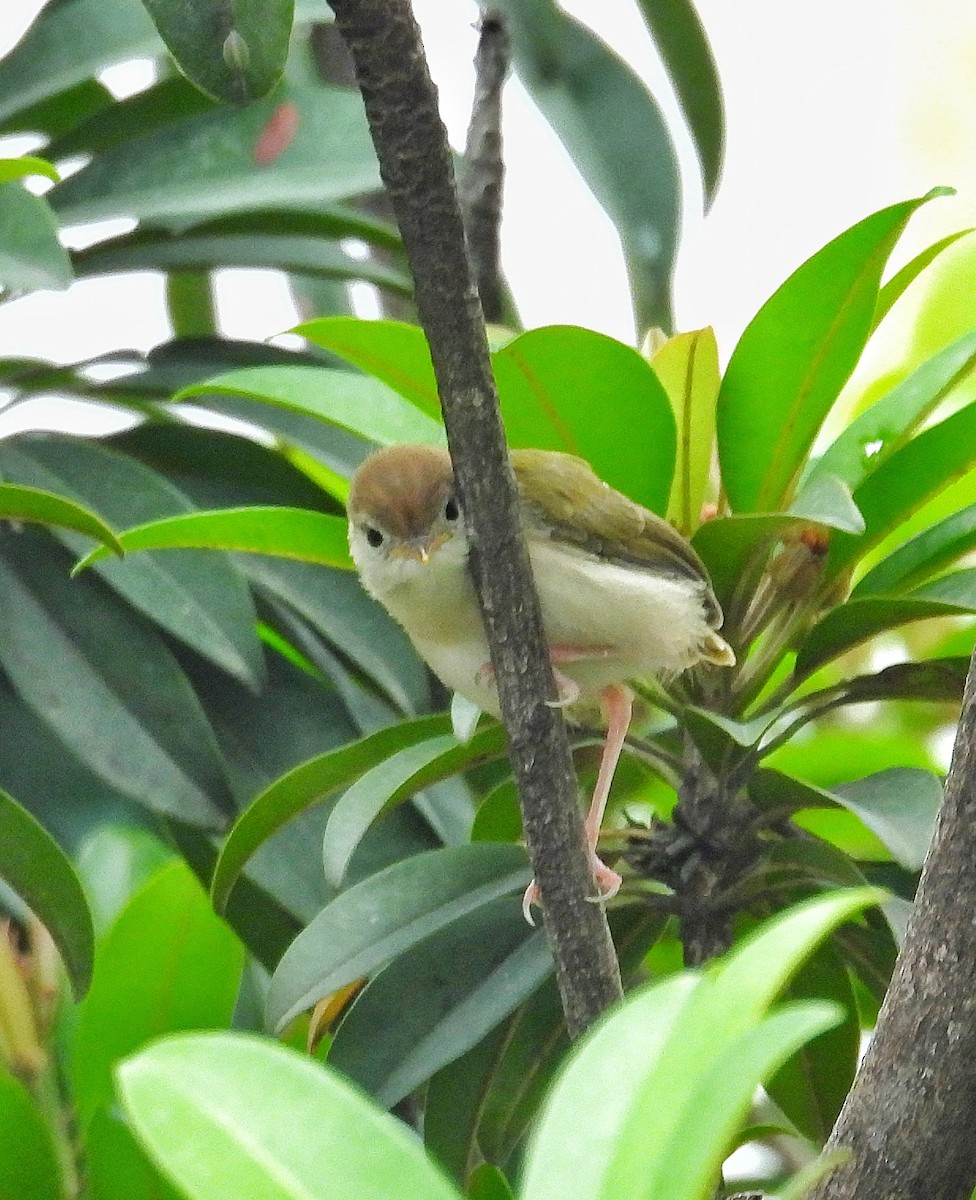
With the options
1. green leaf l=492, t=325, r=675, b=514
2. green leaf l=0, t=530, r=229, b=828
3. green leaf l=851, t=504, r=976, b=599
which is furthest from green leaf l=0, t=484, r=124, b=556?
green leaf l=851, t=504, r=976, b=599

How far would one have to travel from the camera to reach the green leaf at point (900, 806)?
124 cm

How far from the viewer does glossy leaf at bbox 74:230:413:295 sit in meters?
2.07

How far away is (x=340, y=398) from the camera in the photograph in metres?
1.55

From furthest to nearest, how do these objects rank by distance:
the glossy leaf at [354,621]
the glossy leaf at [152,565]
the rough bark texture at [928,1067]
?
1. the glossy leaf at [354,621]
2. the glossy leaf at [152,565]
3. the rough bark texture at [928,1067]

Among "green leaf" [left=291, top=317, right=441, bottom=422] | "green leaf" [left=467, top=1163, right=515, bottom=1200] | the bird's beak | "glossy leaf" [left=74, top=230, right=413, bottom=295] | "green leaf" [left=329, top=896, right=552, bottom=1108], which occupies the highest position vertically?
"glossy leaf" [left=74, top=230, right=413, bottom=295]

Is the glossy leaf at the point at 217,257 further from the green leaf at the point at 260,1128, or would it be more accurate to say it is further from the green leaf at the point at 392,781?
the green leaf at the point at 260,1128

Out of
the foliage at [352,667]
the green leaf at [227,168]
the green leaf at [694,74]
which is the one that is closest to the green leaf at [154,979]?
the foliage at [352,667]

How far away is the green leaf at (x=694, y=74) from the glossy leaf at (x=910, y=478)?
0.74 meters

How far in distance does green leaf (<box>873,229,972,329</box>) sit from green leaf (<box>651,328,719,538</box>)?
0.17 metres

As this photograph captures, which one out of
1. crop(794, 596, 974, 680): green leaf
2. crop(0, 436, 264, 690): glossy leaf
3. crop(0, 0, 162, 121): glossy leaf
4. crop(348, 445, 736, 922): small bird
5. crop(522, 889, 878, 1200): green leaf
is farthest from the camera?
crop(0, 0, 162, 121): glossy leaf

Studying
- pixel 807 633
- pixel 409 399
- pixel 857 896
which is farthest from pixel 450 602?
pixel 857 896

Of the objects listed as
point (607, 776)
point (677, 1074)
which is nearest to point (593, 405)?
point (607, 776)

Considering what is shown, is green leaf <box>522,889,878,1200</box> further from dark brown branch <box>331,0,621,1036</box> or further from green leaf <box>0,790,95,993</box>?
green leaf <box>0,790,95,993</box>

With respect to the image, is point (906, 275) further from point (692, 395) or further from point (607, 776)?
point (607, 776)
